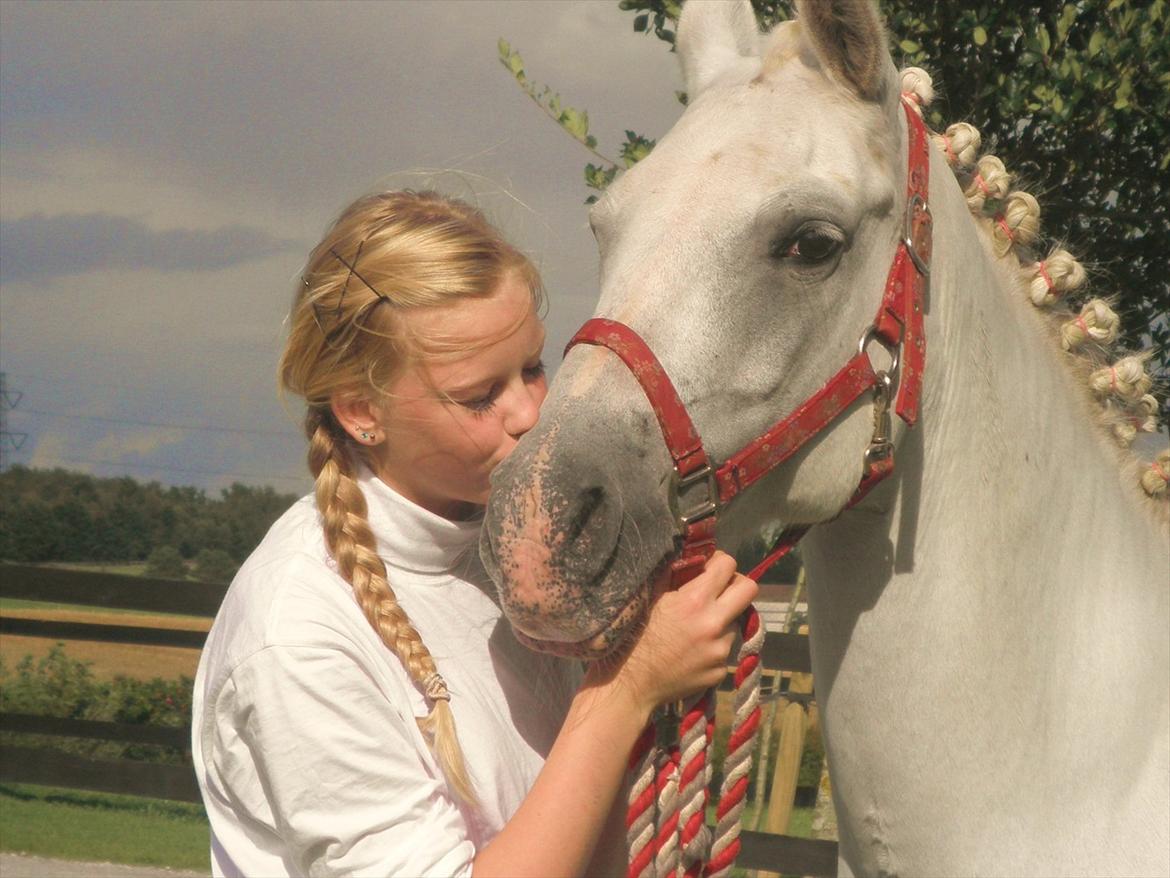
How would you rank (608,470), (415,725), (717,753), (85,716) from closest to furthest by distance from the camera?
(608,470)
(415,725)
(85,716)
(717,753)

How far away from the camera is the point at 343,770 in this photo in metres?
1.48

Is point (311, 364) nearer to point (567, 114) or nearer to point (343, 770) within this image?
point (343, 770)

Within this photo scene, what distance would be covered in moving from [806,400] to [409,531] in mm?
633

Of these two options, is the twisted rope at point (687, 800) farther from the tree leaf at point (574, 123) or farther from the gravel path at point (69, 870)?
the gravel path at point (69, 870)

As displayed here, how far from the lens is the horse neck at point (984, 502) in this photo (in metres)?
1.77

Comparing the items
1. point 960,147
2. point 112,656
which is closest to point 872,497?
point 960,147

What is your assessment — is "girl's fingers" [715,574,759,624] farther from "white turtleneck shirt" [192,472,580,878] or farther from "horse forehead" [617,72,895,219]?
"horse forehead" [617,72,895,219]

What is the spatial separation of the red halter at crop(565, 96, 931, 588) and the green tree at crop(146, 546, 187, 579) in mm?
8932

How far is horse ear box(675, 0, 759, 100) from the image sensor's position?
198 cm

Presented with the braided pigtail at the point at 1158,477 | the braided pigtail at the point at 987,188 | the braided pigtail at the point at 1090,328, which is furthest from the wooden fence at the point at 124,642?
the braided pigtail at the point at 987,188

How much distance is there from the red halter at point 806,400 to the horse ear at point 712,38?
0.33 metres

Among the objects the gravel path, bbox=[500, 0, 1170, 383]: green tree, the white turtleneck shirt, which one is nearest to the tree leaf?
bbox=[500, 0, 1170, 383]: green tree

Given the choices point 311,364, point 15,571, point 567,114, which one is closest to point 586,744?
point 311,364

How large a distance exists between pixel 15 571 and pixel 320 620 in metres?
5.72
